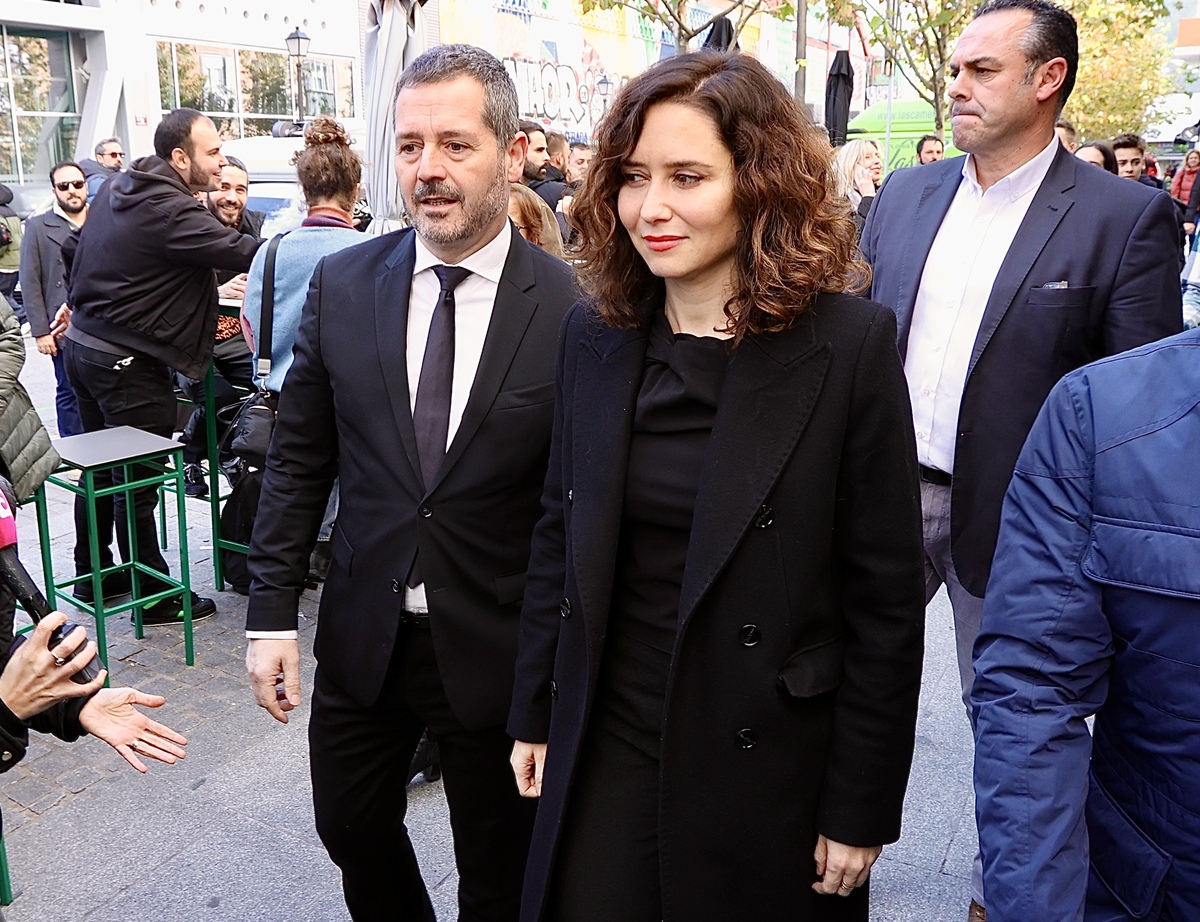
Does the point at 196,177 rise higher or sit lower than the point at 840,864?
higher

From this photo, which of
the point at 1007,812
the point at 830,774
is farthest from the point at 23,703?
the point at 1007,812

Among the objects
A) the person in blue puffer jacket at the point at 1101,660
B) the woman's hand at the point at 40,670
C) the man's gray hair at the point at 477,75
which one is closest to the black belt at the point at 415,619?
the woman's hand at the point at 40,670

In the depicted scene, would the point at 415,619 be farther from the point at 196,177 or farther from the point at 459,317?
the point at 196,177

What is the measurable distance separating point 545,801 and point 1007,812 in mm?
868

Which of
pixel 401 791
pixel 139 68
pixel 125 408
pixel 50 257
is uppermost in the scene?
pixel 139 68

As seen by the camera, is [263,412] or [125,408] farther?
[125,408]

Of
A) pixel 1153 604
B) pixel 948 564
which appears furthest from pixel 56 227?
pixel 1153 604

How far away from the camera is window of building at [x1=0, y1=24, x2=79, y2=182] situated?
67.7 ft

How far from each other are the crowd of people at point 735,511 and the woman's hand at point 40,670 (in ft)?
0.04

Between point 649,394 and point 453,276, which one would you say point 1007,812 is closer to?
point 649,394

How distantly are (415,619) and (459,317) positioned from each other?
678 millimetres

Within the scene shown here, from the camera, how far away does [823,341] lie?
1981 mm

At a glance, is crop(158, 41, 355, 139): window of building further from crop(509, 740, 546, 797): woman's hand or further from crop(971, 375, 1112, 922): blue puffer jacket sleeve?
crop(971, 375, 1112, 922): blue puffer jacket sleeve

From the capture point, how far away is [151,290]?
5406 millimetres
